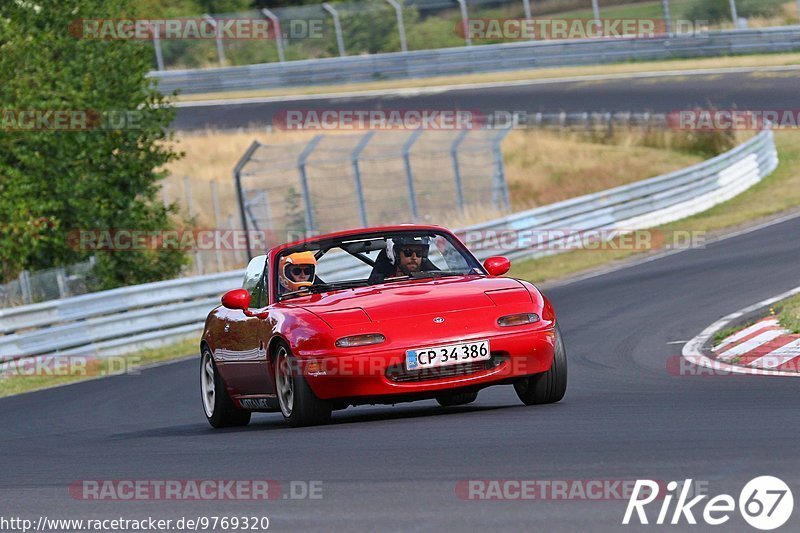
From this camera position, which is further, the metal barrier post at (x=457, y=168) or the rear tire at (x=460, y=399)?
the metal barrier post at (x=457, y=168)

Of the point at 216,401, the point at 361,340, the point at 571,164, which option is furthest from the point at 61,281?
the point at 571,164

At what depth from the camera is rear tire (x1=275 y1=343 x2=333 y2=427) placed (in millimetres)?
8914

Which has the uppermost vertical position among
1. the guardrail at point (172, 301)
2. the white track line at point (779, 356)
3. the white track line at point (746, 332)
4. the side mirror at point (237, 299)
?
the side mirror at point (237, 299)

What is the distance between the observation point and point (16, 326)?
18.5m

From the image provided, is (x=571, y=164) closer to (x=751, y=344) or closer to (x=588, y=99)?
(x=588, y=99)

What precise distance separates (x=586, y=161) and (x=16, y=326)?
19262 millimetres

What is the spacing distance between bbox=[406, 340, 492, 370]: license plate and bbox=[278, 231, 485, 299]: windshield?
1.24 metres

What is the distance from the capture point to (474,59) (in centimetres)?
4512

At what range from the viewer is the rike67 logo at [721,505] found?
16.5ft

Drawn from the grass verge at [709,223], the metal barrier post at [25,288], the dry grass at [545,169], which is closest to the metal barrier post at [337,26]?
the dry grass at [545,169]

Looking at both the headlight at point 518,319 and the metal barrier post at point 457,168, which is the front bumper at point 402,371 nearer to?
the headlight at point 518,319

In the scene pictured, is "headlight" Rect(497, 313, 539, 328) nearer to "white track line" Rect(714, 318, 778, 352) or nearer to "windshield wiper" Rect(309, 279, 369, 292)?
"windshield wiper" Rect(309, 279, 369, 292)

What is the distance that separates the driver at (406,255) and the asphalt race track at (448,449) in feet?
3.25

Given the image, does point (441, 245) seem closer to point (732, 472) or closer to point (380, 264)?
point (380, 264)
